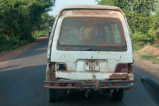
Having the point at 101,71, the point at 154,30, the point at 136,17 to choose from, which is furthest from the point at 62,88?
the point at 136,17

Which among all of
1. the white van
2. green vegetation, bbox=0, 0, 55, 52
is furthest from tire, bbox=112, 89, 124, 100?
green vegetation, bbox=0, 0, 55, 52

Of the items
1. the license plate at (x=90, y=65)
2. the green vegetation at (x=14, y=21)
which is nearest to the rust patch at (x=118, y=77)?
the license plate at (x=90, y=65)

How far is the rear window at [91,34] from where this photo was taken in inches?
181

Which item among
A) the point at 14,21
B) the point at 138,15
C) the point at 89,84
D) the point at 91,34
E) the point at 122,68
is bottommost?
the point at 14,21

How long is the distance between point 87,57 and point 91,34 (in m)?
0.48

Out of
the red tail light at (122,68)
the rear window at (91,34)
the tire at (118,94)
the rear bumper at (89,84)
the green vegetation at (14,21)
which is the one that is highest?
the rear window at (91,34)

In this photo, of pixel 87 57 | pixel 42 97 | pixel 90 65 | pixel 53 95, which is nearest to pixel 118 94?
pixel 90 65

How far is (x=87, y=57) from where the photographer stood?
457 cm

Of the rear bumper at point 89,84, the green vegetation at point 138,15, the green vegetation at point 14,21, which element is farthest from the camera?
the green vegetation at point 14,21

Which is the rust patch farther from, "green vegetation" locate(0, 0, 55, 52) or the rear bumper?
"green vegetation" locate(0, 0, 55, 52)

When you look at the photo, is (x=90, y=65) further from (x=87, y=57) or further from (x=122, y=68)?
(x=122, y=68)

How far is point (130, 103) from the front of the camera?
17.0 feet

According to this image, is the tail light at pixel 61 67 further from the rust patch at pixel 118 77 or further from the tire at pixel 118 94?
the tire at pixel 118 94

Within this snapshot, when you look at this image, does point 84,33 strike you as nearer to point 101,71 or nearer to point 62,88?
point 101,71
